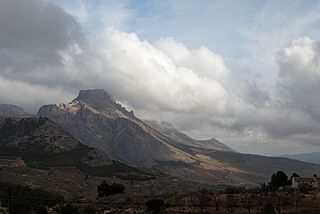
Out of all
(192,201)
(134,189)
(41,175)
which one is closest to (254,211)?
(192,201)

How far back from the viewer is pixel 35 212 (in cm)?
8031

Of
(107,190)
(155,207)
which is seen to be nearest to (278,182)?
(155,207)

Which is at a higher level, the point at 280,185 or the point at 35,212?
the point at 280,185

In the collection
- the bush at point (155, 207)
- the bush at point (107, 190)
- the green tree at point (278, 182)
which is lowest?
the bush at point (155, 207)

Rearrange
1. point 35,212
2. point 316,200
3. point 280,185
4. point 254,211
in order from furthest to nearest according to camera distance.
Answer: point 280,185 → point 316,200 → point 254,211 → point 35,212

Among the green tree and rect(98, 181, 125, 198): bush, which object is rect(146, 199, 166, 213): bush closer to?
the green tree

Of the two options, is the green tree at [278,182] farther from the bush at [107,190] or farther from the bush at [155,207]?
the bush at [107,190]

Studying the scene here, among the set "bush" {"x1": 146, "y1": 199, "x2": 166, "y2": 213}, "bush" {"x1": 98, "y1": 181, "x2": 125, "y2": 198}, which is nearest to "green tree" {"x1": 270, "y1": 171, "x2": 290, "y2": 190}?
"bush" {"x1": 146, "y1": 199, "x2": 166, "y2": 213}

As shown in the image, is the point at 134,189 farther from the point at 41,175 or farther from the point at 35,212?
the point at 35,212

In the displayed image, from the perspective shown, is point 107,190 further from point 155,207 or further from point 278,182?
point 155,207

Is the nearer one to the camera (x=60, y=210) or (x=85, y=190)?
(x=60, y=210)

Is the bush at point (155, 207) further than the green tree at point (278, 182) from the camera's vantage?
No

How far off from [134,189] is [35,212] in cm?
10108

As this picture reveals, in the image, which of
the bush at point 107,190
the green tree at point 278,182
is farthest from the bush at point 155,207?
the bush at point 107,190
